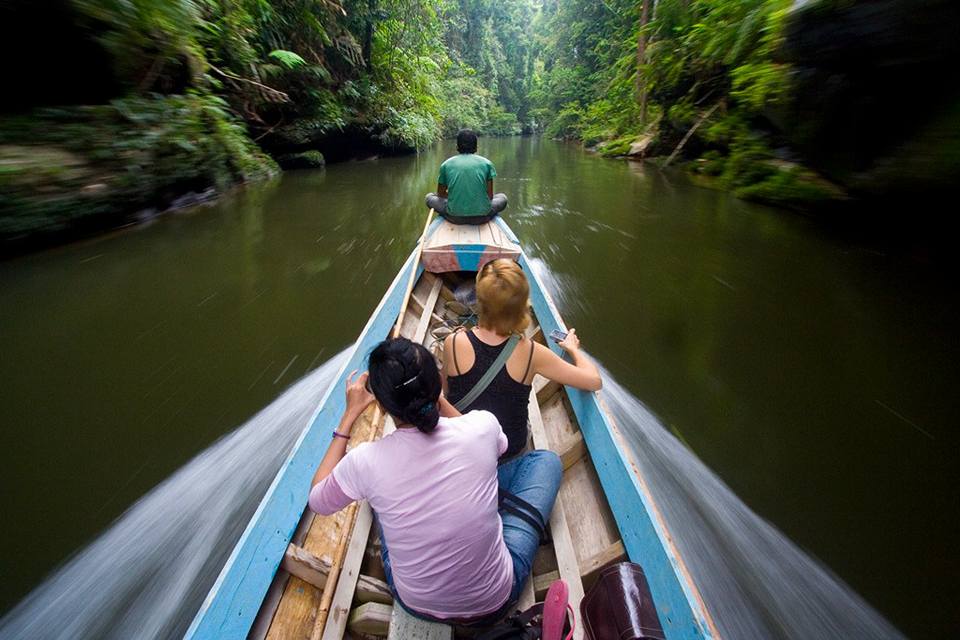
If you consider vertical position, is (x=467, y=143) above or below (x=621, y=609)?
above

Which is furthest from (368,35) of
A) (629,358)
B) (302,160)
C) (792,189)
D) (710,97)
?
(629,358)

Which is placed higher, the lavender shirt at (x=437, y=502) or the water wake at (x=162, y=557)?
the lavender shirt at (x=437, y=502)

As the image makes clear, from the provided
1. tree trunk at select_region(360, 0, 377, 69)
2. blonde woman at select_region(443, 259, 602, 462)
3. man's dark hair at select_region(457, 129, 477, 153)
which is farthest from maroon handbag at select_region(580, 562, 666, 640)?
tree trunk at select_region(360, 0, 377, 69)

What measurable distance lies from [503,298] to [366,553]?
1.03 metres

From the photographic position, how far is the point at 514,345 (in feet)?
4.98

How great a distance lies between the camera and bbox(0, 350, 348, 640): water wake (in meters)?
1.69

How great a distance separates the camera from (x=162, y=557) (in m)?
1.96

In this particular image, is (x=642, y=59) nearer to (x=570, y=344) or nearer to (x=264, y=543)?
(x=570, y=344)

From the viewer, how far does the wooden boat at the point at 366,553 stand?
116cm

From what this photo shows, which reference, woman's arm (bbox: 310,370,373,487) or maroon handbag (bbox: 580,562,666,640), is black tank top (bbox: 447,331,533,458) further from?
maroon handbag (bbox: 580,562,666,640)

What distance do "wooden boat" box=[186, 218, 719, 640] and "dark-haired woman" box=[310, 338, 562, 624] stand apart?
0.20m

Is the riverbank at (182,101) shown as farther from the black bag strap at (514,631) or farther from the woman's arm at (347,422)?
the black bag strap at (514,631)

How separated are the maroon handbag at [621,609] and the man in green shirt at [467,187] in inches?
153

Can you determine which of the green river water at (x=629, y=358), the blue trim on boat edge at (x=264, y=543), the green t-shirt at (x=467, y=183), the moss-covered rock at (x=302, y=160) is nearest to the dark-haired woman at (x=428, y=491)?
the blue trim on boat edge at (x=264, y=543)
